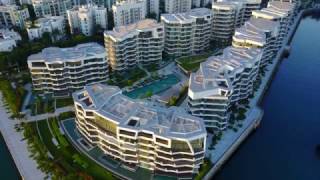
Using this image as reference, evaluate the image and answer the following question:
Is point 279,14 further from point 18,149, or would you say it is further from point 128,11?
point 18,149

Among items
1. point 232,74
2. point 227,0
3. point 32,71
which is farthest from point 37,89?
point 227,0

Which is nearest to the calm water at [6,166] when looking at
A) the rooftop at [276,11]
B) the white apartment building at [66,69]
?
the white apartment building at [66,69]

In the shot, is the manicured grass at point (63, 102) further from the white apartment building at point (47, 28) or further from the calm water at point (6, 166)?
the white apartment building at point (47, 28)

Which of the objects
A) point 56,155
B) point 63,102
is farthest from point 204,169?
point 63,102

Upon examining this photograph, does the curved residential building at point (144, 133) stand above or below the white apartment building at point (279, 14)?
below

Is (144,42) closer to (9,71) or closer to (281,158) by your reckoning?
(9,71)
